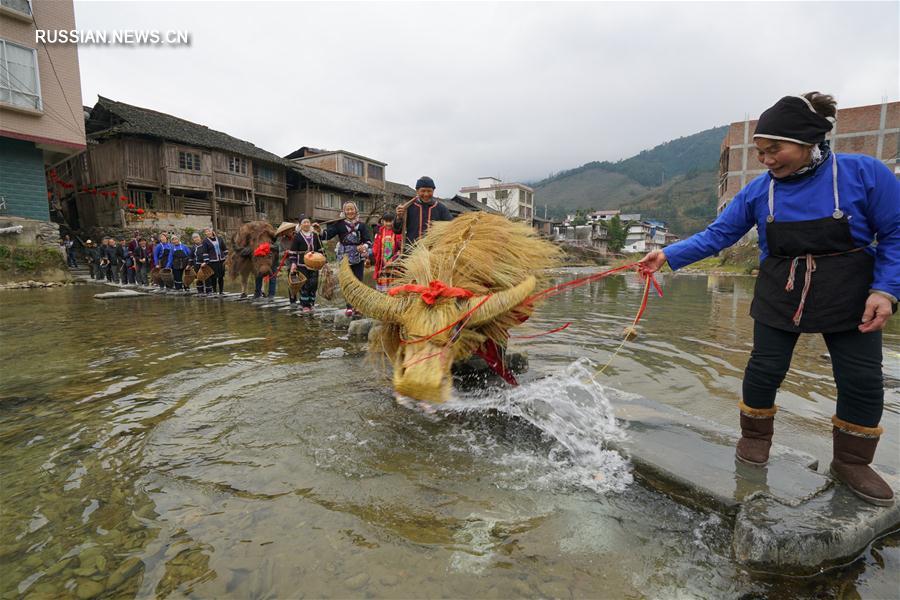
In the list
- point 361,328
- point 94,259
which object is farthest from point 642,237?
point 361,328

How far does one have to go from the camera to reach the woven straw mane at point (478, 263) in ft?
11.7

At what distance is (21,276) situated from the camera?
1526 cm

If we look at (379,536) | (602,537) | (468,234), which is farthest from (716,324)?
(379,536)

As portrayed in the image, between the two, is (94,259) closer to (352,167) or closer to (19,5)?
(19,5)

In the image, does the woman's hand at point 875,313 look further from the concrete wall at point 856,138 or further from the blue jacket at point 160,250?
the concrete wall at point 856,138

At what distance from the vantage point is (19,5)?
15.1 meters

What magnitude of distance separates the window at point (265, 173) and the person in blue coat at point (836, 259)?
32730mm

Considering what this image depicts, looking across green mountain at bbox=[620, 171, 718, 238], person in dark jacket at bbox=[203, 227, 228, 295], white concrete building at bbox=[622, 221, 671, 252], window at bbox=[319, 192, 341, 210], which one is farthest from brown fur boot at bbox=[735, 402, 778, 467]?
green mountain at bbox=[620, 171, 718, 238]

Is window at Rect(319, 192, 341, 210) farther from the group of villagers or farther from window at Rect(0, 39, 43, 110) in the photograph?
the group of villagers

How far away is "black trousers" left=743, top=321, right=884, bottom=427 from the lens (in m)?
2.11

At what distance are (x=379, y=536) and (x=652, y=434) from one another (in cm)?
196

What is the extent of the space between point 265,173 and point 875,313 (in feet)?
111

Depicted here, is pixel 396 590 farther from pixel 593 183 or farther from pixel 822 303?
pixel 593 183

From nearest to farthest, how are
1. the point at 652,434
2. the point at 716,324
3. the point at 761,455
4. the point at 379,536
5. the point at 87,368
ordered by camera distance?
the point at 379,536 < the point at 761,455 < the point at 652,434 < the point at 87,368 < the point at 716,324
